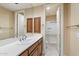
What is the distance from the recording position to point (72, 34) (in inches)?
56.1

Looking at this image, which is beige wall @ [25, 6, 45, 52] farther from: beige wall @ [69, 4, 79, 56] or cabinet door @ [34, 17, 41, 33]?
beige wall @ [69, 4, 79, 56]

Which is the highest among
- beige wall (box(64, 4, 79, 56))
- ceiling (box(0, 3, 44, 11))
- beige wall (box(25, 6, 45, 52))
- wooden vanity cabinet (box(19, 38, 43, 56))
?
ceiling (box(0, 3, 44, 11))

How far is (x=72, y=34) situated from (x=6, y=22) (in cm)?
93

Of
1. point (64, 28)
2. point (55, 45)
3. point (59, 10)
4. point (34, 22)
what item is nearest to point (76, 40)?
point (64, 28)

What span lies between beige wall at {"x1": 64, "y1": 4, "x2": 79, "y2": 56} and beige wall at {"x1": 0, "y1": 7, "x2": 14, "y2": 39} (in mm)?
774

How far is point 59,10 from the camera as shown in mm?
1434

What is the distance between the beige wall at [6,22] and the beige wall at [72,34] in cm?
77

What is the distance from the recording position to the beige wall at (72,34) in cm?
133

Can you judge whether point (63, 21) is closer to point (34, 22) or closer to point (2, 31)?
point (34, 22)

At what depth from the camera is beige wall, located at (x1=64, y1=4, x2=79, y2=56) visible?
1331 mm

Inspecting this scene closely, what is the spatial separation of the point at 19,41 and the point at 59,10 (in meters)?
0.88

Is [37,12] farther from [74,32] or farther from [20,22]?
[74,32]

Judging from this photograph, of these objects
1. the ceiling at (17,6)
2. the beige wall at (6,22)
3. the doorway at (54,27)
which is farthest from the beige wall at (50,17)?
the beige wall at (6,22)

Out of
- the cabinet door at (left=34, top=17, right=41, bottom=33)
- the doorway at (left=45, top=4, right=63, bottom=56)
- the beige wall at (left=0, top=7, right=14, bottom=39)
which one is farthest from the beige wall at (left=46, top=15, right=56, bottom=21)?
the beige wall at (left=0, top=7, right=14, bottom=39)
